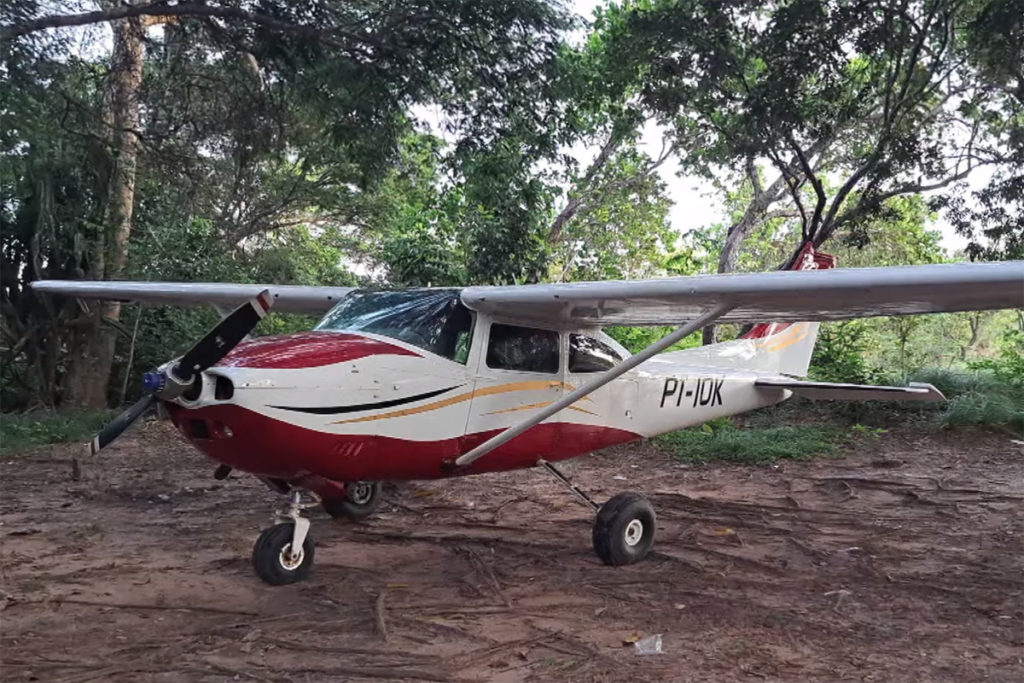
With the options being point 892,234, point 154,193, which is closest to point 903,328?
point 892,234

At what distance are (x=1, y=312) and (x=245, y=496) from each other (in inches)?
264

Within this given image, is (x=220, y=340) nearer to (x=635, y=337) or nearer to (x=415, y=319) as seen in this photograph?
(x=415, y=319)

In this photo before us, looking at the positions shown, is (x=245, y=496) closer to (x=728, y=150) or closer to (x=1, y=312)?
(x=1, y=312)

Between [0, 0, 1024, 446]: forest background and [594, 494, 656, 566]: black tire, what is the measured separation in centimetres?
591

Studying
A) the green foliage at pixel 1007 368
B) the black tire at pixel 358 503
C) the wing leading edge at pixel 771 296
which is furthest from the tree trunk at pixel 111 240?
the green foliage at pixel 1007 368

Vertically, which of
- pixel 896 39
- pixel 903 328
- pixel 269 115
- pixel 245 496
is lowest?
pixel 245 496

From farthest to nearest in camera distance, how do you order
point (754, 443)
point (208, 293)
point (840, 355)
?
point (840, 355), point (754, 443), point (208, 293)

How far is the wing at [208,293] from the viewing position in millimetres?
6895

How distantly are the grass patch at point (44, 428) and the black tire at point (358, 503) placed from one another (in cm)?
517

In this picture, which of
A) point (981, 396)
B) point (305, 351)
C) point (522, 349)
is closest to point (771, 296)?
point (522, 349)

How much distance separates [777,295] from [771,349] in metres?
3.97

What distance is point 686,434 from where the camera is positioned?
11172mm

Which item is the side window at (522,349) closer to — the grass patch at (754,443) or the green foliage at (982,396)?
the grass patch at (754,443)

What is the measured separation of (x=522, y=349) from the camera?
5.80 meters
